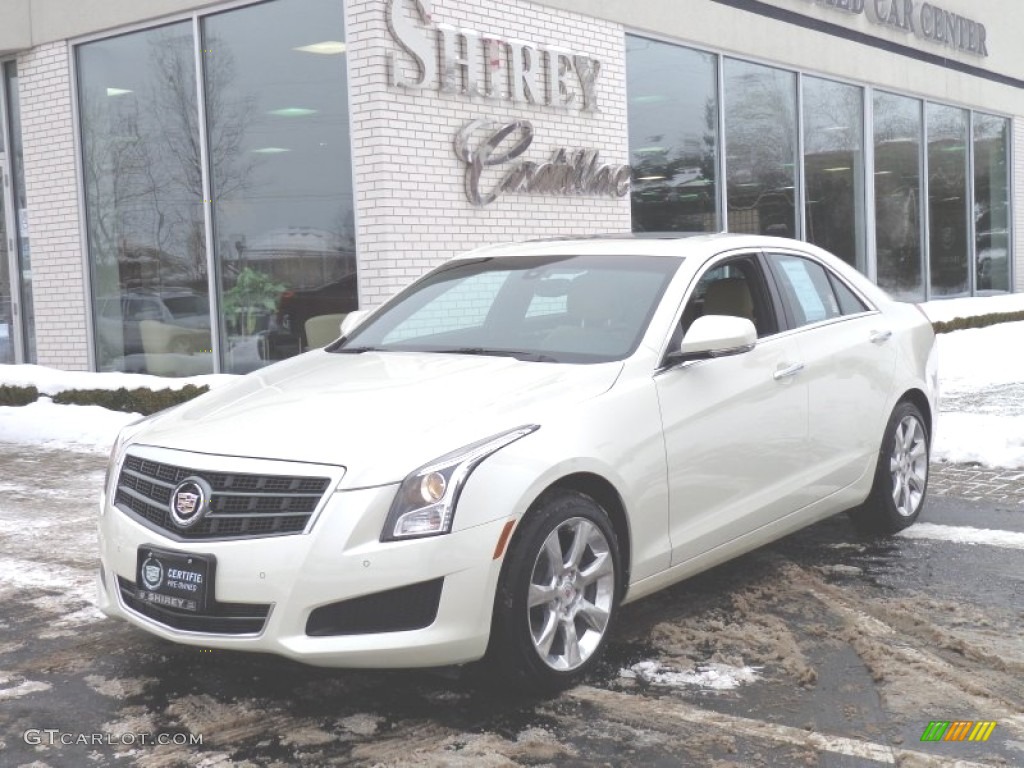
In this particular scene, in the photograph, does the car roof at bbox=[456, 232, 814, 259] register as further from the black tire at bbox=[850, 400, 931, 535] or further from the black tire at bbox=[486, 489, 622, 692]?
the black tire at bbox=[486, 489, 622, 692]

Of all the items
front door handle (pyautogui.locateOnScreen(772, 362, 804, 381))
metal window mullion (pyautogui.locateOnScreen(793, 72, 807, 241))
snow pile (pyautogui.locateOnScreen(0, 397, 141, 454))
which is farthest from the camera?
metal window mullion (pyautogui.locateOnScreen(793, 72, 807, 241))

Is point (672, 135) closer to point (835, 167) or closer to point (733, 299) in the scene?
point (835, 167)

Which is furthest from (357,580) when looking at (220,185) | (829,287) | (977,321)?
(977,321)

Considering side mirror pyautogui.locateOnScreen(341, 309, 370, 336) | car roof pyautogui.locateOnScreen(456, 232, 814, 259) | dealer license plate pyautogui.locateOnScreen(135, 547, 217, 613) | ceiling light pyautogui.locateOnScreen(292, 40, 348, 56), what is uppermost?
ceiling light pyautogui.locateOnScreen(292, 40, 348, 56)

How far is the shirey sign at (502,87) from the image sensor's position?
445 inches

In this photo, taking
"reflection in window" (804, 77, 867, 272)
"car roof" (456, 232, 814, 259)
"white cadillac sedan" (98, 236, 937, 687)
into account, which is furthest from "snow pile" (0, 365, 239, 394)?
"reflection in window" (804, 77, 867, 272)

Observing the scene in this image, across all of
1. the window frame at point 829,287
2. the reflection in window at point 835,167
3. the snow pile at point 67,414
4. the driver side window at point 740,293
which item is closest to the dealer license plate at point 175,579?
the driver side window at point 740,293

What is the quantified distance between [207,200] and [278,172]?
94 centimetres

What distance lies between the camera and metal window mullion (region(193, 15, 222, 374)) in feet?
40.9

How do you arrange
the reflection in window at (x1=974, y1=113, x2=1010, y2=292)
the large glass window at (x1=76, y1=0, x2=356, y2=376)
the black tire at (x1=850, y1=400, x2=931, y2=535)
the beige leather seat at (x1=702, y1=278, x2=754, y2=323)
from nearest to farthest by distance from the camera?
the beige leather seat at (x1=702, y1=278, x2=754, y2=323)
the black tire at (x1=850, y1=400, x2=931, y2=535)
the large glass window at (x1=76, y1=0, x2=356, y2=376)
the reflection in window at (x1=974, y1=113, x2=1010, y2=292)

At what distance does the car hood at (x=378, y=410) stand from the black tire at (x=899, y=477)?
7.26ft

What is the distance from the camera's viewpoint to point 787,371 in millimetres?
A: 5430

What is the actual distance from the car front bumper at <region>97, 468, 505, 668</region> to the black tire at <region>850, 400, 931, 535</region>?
2.99 m

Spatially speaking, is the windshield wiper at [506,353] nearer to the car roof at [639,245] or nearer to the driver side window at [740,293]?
the car roof at [639,245]
